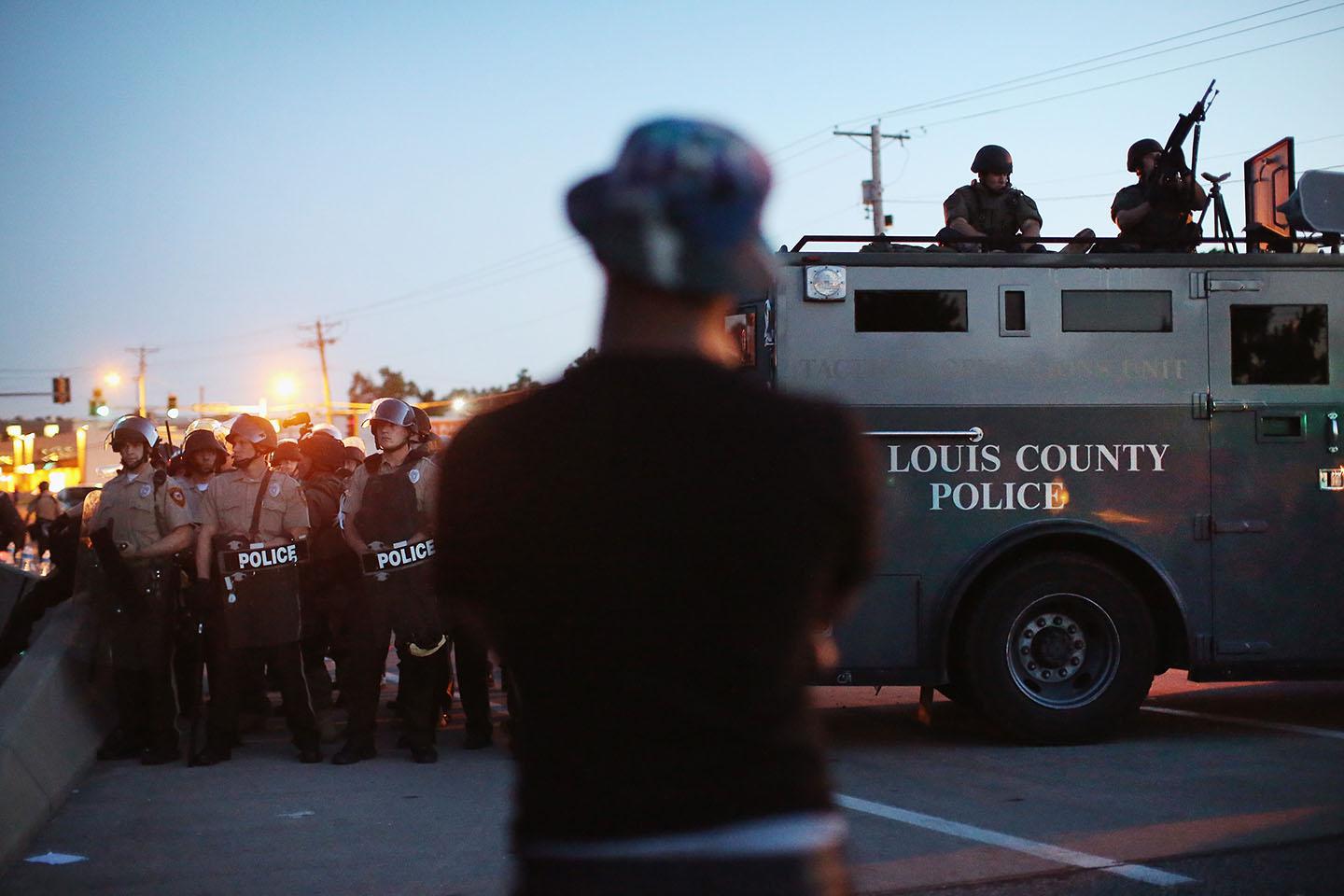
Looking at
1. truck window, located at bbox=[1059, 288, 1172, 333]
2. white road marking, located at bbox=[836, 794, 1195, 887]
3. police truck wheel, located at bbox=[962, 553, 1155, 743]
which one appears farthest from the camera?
truck window, located at bbox=[1059, 288, 1172, 333]

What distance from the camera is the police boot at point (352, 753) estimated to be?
331 inches

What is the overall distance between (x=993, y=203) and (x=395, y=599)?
472cm

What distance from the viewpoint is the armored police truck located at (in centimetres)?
823

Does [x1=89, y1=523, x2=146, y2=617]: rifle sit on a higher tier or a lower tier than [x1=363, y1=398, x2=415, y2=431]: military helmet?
lower

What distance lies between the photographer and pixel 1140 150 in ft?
30.7

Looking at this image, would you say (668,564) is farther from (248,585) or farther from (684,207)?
(248,585)

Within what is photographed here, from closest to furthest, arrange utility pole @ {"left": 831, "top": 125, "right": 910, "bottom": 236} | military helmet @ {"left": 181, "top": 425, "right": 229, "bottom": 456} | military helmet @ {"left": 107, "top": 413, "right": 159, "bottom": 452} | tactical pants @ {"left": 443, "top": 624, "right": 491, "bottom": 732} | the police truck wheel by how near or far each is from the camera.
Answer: the police truck wheel < military helmet @ {"left": 107, "top": 413, "right": 159, "bottom": 452} < tactical pants @ {"left": 443, "top": 624, "right": 491, "bottom": 732} < military helmet @ {"left": 181, "top": 425, "right": 229, "bottom": 456} < utility pole @ {"left": 831, "top": 125, "right": 910, "bottom": 236}

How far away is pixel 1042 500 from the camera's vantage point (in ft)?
27.2

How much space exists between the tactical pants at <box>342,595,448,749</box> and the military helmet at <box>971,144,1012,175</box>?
4776mm

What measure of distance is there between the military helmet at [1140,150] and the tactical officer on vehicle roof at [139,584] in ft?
21.7

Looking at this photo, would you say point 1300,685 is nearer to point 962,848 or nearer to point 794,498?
point 962,848

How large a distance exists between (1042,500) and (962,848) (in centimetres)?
278

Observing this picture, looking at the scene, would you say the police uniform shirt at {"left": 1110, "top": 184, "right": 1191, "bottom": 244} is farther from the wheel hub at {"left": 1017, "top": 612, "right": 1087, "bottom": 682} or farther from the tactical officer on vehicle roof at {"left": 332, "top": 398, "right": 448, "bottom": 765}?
Answer: the tactical officer on vehicle roof at {"left": 332, "top": 398, "right": 448, "bottom": 765}

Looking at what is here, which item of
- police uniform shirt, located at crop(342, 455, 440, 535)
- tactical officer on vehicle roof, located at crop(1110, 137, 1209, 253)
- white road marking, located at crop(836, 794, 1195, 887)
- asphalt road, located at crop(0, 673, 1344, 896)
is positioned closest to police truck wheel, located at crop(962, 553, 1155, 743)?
asphalt road, located at crop(0, 673, 1344, 896)
